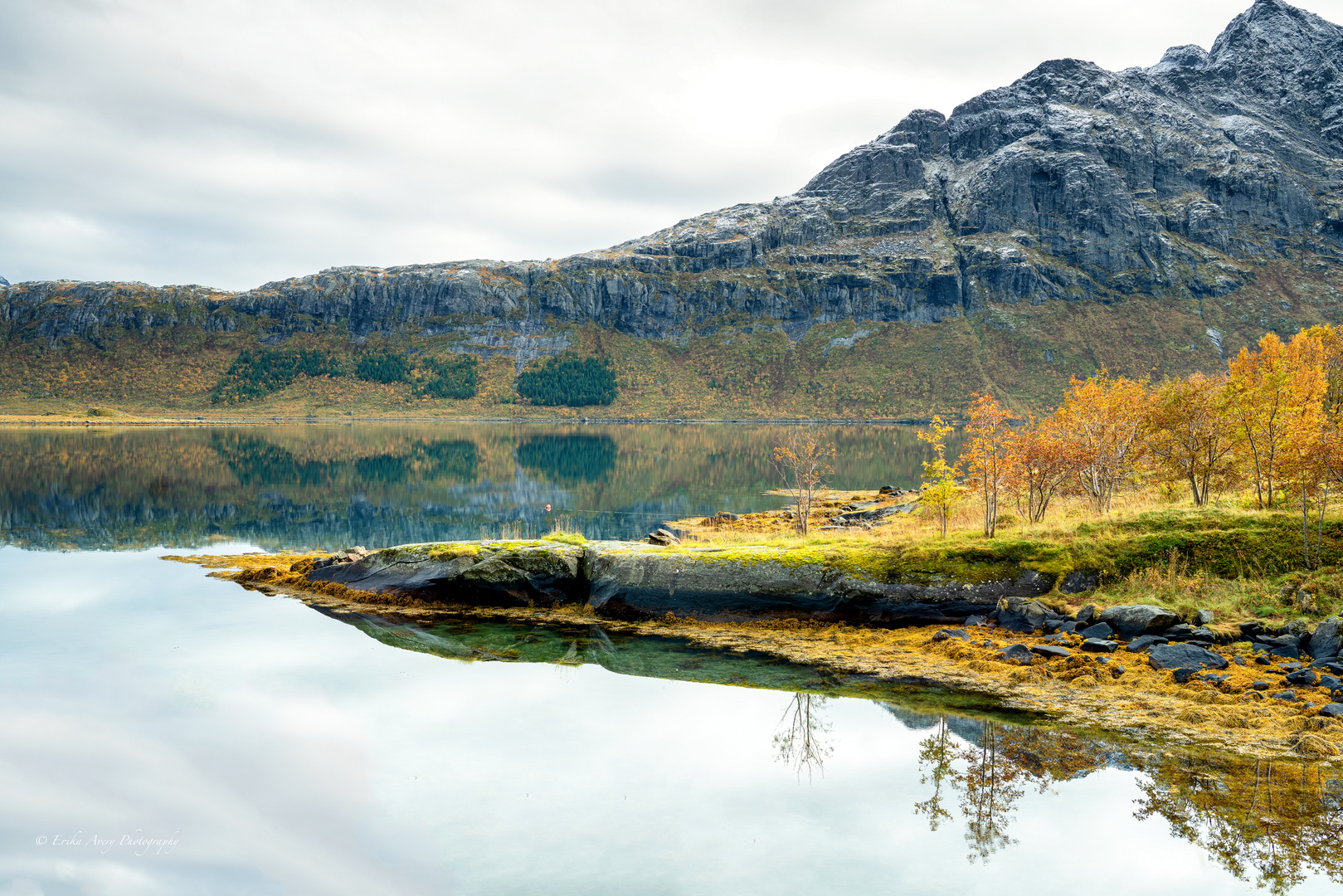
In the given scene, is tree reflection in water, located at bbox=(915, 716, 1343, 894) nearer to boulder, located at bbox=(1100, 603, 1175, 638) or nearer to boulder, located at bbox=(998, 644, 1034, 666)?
boulder, located at bbox=(998, 644, 1034, 666)

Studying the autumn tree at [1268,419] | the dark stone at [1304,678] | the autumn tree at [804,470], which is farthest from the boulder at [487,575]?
the autumn tree at [1268,419]

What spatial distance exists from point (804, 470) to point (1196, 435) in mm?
25106

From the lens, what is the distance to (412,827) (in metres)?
9.97

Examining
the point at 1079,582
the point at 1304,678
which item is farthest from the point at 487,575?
the point at 1304,678

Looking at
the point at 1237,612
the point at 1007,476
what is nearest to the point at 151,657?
the point at 1237,612

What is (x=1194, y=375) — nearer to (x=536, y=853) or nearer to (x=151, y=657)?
(x=536, y=853)

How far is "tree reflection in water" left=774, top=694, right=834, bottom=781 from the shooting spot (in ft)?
39.2

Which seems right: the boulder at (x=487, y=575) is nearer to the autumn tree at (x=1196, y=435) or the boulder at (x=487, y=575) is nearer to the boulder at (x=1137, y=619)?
the boulder at (x=1137, y=619)

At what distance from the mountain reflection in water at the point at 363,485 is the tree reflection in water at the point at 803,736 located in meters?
24.6

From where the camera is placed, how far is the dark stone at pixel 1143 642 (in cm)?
1561

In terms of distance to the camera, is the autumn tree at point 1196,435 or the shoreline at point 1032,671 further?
the autumn tree at point 1196,435

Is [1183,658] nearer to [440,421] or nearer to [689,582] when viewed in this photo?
[689,582]

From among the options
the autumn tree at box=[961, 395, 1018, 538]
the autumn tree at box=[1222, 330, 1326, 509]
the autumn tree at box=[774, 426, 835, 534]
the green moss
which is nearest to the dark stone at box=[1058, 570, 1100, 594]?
the autumn tree at box=[961, 395, 1018, 538]

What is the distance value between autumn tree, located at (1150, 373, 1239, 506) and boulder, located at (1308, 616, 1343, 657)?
31.0ft
